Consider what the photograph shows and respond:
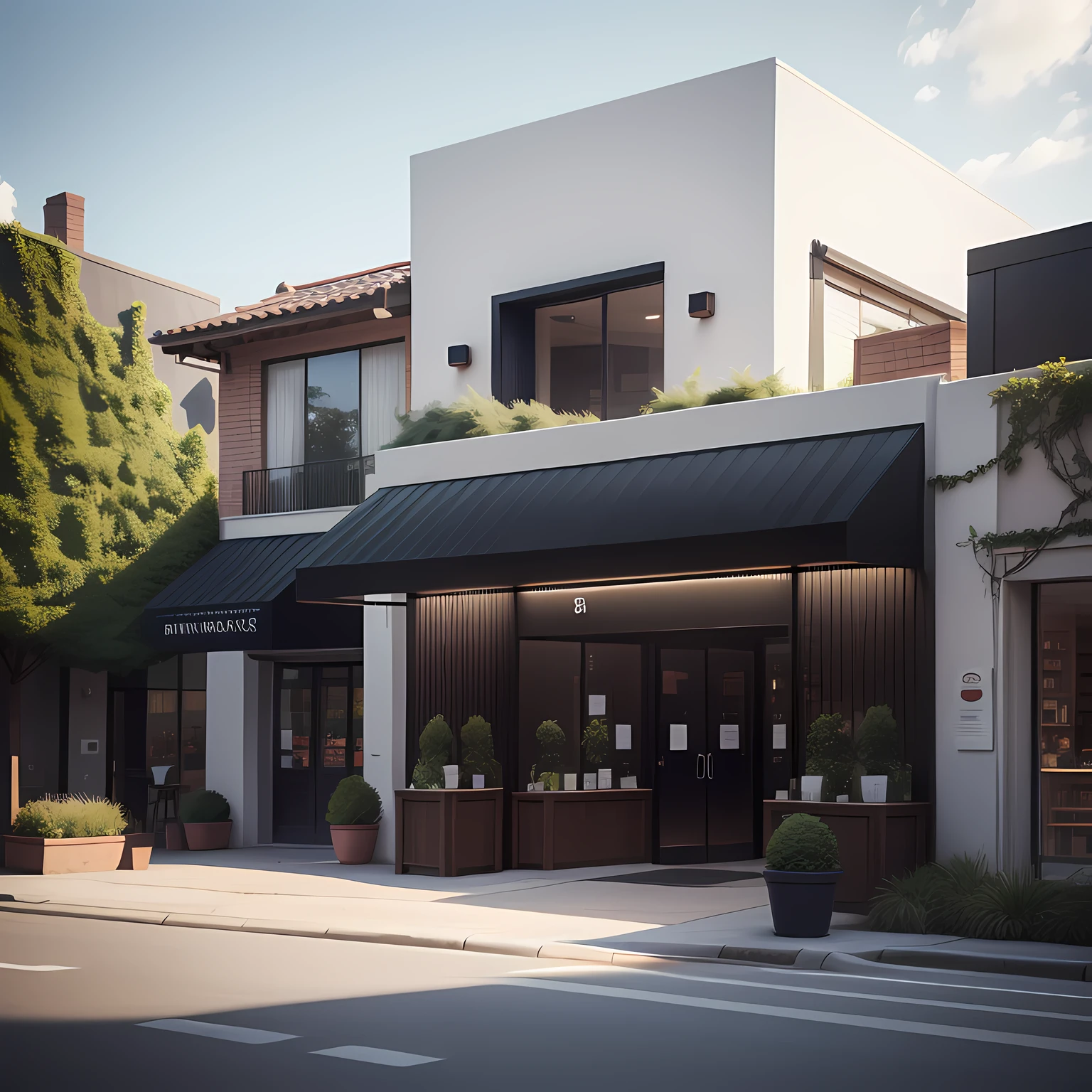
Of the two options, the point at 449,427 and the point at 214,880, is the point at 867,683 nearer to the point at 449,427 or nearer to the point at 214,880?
the point at 449,427

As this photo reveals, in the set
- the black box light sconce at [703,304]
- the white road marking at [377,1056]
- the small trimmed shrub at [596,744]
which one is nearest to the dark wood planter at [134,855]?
the small trimmed shrub at [596,744]

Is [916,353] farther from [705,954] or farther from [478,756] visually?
[705,954]

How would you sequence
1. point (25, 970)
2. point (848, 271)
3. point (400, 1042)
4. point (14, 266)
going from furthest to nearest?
point (14, 266), point (848, 271), point (25, 970), point (400, 1042)

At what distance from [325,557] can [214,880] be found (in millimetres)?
Answer: 4145

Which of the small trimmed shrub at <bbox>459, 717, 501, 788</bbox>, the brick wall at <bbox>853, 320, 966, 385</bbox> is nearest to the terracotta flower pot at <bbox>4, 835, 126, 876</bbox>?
the small trimmed shrub at <bbox>459, 717, 501, 788</bbox>

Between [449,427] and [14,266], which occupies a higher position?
[14,266]

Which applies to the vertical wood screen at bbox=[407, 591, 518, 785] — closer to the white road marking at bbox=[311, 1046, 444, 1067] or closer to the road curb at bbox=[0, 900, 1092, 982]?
the road curb at bbox=[0, 900, 1092, 982]

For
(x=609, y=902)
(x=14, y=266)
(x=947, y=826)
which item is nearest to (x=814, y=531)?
(x=947, y=826)

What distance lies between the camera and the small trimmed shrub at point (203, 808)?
22391 millimetres

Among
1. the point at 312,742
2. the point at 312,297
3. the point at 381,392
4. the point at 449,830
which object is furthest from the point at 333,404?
the point at 449,830

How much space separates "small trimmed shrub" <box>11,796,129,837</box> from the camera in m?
18.8

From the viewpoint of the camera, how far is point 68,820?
18938 millimetres

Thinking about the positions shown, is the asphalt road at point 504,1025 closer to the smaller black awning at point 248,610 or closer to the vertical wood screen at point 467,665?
the vertical wood screen at point 467,665

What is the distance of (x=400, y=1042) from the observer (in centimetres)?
816
